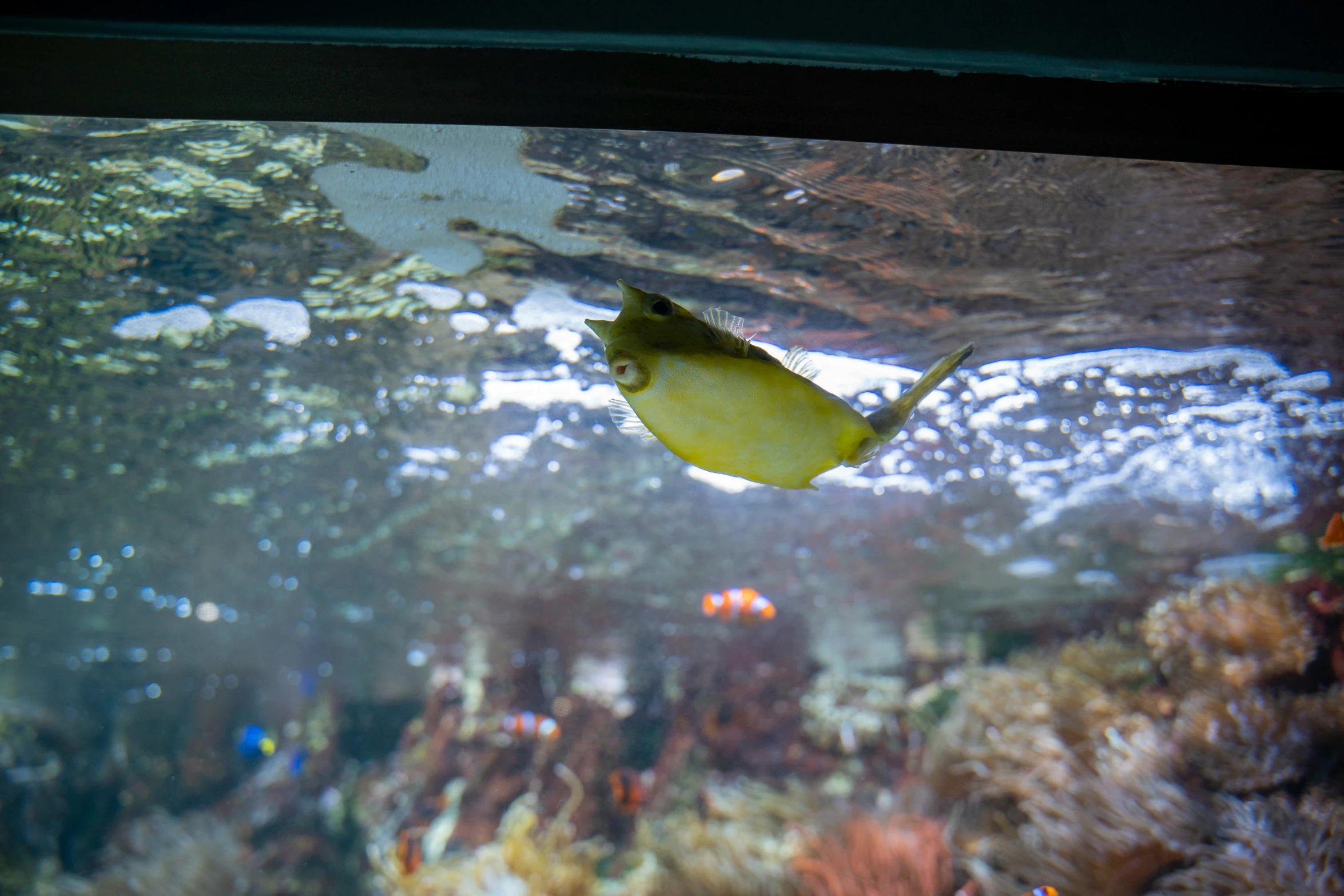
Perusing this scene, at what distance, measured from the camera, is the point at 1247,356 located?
680 cm

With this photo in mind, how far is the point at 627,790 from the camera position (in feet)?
29.3

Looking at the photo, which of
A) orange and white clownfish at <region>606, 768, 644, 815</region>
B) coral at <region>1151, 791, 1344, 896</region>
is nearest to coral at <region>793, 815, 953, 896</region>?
coral at <region>1151, 791, 1344, 896</region>

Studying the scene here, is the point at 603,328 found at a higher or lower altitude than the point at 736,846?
higher

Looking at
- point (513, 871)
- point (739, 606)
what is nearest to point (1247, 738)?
point (739, 606)

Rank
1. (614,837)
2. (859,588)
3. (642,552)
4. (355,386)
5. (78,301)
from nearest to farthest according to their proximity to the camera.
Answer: (78,301)
(355,386)
(614,837)
(642,552)
(859,588)

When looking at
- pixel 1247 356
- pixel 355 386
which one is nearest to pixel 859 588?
pixel 1247 356

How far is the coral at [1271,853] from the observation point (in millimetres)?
4773

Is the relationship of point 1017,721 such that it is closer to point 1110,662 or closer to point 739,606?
point 1110,662

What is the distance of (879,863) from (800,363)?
5.51 metres

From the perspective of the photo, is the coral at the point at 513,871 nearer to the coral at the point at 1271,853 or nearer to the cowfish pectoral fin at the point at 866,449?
the coral at the point at 1271,853

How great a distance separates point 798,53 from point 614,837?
10.8 meters

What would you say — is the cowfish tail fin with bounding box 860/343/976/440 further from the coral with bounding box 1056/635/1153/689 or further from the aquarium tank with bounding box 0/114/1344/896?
the coral with bounding box 1056/635/1153/689

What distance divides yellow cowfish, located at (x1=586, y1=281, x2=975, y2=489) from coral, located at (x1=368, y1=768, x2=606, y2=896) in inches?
254

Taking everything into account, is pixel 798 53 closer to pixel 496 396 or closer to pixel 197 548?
pixel 496 396
